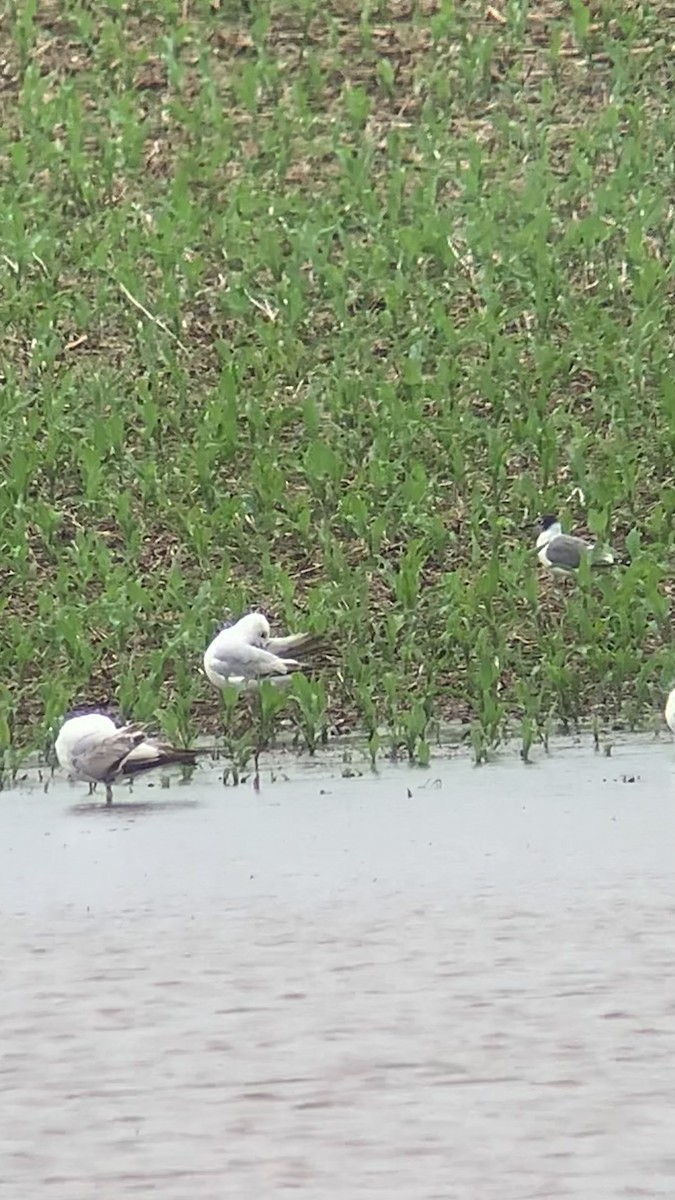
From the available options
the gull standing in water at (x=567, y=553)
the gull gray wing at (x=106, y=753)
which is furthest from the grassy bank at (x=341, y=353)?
the gull gray wing at (x=106, y=753)

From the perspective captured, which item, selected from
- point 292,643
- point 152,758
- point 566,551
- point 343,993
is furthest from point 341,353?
point 343,993

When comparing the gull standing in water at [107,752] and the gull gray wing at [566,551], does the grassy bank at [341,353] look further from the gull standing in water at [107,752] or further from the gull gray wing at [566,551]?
the gull standing in water at [107,752]

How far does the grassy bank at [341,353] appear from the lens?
9492 millimetres

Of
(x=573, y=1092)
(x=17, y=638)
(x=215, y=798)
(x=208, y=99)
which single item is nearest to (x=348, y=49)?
(x=208, y=99)

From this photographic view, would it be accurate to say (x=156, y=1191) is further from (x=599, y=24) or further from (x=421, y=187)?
(x=599, y=24)

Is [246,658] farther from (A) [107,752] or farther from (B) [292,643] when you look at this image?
(A) [107,752]

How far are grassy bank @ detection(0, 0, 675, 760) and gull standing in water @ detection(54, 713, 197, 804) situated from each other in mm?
630

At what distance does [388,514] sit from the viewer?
1066cm

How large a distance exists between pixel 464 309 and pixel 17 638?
3.87 metres

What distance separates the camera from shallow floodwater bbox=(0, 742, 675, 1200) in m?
3.99

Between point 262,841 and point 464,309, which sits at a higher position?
point 464,309

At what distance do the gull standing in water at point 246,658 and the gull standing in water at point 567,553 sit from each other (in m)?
1.32

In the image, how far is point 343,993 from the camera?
16.6 ft

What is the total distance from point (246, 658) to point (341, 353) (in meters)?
3.69
